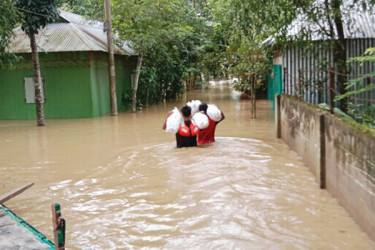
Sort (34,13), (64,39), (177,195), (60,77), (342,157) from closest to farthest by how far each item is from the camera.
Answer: (342,157) < (177,195) < (34,13) < (64,39) < (60,77)

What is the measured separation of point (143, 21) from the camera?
1906cm

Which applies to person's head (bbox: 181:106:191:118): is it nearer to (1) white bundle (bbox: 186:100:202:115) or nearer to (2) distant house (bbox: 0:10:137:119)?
(1) white bundle (bbox: 186:100:202:115)

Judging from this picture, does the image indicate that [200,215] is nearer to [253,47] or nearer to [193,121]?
[193,121]

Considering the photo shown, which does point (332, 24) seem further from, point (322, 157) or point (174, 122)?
point (322, 157)

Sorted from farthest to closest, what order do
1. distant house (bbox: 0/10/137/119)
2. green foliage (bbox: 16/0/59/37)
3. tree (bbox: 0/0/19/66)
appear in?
distant house (bbox: 0/10/137/119), green foliage (bbox: 16/0/59/37), tree (bbox: 0/0/19/66)

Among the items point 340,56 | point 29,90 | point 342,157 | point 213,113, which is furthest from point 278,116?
point 29,90

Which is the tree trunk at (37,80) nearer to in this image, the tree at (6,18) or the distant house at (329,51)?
the tree at (6,18)

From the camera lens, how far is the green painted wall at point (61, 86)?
18609mm

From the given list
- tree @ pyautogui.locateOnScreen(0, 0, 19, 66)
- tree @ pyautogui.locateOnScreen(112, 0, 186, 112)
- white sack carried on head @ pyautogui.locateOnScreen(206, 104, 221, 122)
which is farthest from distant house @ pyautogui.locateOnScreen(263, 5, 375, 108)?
tree @ pyautogui.locateOnScreen(0, 0, 19, 66)

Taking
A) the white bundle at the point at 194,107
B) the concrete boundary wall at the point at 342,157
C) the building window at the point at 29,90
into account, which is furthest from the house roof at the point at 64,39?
the concrete boundary wall at the point at 342,157

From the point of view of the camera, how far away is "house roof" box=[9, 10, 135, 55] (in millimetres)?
17547

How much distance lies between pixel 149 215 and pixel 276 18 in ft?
20.8

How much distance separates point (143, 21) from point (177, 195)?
13.3 meters

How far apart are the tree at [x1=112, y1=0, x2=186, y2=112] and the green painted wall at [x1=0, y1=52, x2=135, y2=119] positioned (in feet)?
5.22
